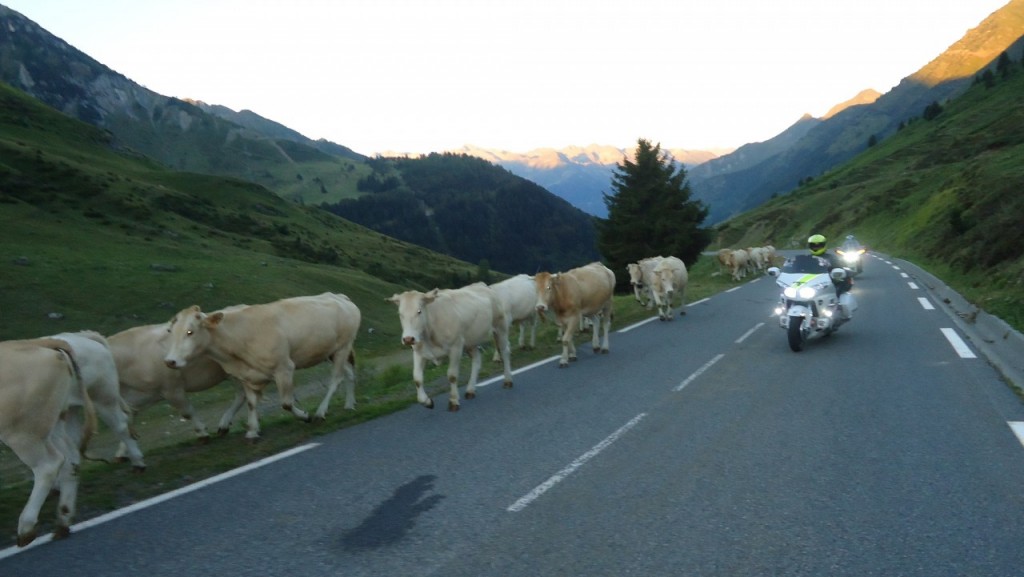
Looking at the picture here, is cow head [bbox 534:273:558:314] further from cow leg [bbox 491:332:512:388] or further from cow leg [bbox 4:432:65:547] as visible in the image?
cow leg [bbox 4:432:65:547]

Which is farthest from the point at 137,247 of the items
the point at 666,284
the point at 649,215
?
the point at 666,284

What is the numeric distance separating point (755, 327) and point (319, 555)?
15732mm

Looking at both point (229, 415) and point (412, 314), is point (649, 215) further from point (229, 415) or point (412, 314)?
point (229, 415)

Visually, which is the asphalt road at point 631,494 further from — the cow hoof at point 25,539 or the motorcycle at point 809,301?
the motorcycle at point 809,301

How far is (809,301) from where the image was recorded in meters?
14.8

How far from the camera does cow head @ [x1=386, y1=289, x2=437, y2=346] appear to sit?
35.2ft

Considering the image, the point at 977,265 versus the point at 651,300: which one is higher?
the point at 977,265

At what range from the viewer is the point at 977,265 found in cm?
2781

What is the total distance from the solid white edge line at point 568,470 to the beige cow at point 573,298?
20.2 feet

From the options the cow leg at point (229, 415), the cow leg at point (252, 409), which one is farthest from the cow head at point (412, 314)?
the cow leg at point (229, 415)

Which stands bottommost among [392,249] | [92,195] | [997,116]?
[392,249]

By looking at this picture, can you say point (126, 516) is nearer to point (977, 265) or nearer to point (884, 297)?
point (884, 297)

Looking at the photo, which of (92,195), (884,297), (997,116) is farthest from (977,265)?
(997,116)

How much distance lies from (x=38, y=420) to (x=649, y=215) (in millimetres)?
40141
